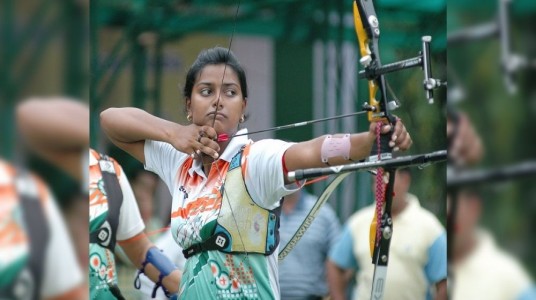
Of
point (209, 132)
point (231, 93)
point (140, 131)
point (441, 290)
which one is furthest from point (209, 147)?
point (441, 290)

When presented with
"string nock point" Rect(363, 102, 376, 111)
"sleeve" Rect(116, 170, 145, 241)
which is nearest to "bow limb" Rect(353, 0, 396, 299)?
"string nock point" Rect(363, 102, 376, 111)

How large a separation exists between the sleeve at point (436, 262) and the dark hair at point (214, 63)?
55cm

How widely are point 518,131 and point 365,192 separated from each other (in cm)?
73

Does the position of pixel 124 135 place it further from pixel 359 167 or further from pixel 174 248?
pixel 359 167

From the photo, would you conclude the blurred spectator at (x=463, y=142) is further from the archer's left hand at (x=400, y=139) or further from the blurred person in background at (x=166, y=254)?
the blurred person in background at (x=166, y=254)

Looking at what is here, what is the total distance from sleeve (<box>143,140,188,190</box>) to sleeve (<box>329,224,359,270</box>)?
0.47 meters

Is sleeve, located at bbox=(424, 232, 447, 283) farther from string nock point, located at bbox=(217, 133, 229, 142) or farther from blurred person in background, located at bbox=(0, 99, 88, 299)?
blurred person in background, located at bbox=(0, 99, 88, 299)

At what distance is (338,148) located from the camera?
2.63 meters

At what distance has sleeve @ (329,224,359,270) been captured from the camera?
2.70m

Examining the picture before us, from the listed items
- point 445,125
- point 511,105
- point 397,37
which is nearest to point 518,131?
point 511,105

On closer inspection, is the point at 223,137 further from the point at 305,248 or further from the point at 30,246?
the point at 30,246

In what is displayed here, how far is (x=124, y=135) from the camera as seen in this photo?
3.12 meters

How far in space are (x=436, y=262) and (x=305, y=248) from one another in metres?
0.32

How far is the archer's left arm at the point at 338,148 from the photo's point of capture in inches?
102
